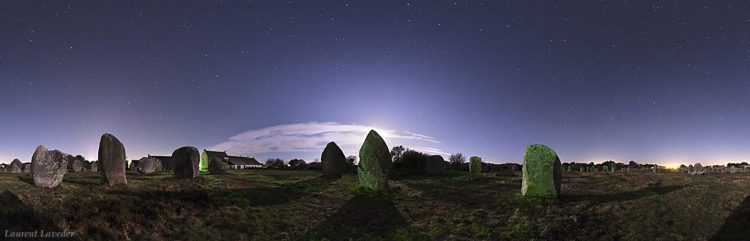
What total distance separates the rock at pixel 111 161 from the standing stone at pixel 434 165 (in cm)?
3370

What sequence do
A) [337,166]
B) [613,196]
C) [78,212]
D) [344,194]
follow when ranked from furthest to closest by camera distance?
[337,166]
[344,194]
[613,196]
[78,212]

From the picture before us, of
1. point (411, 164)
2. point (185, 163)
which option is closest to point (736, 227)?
point (185, 163)

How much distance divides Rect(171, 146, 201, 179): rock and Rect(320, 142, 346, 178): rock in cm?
1278

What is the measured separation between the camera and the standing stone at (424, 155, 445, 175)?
4469 cm

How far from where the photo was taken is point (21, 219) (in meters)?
10.8

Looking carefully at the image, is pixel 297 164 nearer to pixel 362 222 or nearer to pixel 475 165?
pixel 475 165

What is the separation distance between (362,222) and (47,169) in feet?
51.1

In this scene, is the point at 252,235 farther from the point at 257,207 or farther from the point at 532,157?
the point at 532,157

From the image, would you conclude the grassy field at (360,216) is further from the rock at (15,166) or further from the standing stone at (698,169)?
the standing stone at (698,169)

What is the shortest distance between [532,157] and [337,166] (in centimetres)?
2060

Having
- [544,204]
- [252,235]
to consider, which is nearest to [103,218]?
[252,235]

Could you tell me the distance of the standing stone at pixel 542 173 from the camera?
19.8m

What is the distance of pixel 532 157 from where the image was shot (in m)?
20.4

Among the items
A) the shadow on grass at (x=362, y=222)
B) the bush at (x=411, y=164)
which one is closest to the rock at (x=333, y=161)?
the bush at (x=411, y=164)
